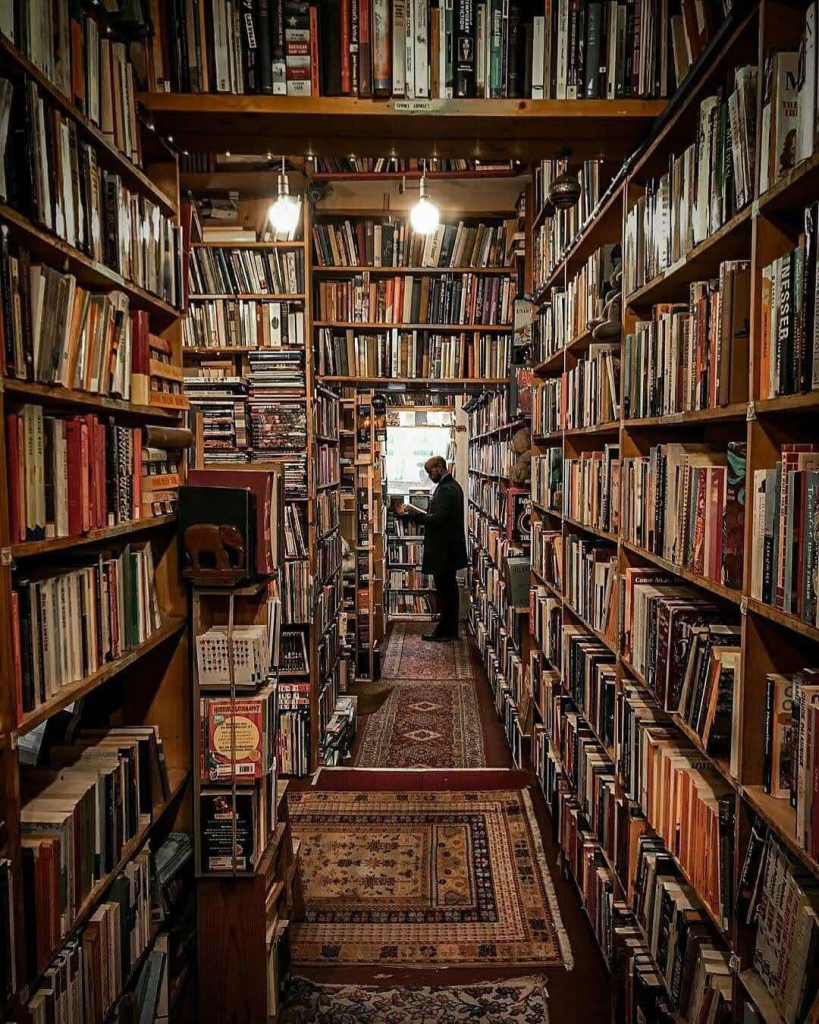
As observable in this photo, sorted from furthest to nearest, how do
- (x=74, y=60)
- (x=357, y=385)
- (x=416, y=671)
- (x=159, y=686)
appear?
(x=416, y=671), (x=357, y=385), (x=159, y=686), (x=74, y=60)

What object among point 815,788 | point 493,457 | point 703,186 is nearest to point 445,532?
point 493,457

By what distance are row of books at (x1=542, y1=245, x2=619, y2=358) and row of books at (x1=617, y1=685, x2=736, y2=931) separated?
1.26m

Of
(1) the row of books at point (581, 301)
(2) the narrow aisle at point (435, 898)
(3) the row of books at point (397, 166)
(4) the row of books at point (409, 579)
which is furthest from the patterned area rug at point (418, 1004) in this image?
(4) the row of books at point (409, 579)

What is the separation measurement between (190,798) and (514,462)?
265 cm

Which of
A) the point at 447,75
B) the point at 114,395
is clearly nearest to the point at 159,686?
the point at 114,395

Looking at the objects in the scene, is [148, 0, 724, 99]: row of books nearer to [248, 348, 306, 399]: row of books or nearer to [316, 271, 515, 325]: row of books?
[248, 348, 306, 399]: row of books

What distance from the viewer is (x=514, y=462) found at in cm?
440

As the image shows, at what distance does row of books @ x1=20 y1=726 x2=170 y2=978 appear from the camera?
141 cm

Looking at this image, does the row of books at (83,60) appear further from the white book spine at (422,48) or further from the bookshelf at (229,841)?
the bookshelf at (229,841)

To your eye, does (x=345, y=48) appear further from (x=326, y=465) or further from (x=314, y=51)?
(x=326, y=465)

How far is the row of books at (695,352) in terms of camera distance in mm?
1495

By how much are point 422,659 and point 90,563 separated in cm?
501

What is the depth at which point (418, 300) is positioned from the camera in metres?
4.95

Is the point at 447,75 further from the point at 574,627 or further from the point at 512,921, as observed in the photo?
the point at 512,921
